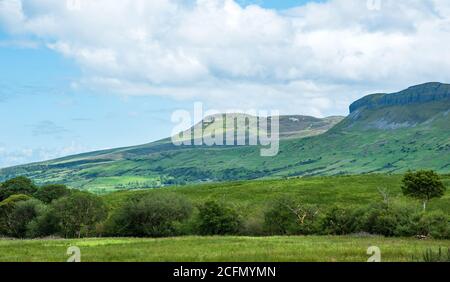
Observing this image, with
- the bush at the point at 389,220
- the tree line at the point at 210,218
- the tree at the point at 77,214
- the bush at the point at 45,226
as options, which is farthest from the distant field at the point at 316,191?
the bush at the point at 389,220

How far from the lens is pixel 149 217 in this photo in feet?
267

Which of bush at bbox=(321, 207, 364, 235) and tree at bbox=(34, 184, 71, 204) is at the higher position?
tree at bbox=(34, 184, 71, 204)

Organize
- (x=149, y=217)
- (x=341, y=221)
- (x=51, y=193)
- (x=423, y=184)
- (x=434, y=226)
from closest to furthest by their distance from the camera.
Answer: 1. (x=434, y=226)
2. (x=341, y=221)
3. (x=149, y=217)
4. (x=423, y=184)
5. (x=51, y=193)

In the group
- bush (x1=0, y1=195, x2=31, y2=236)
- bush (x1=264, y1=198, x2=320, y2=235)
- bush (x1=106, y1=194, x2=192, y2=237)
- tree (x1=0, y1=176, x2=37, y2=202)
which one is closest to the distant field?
tree (x1=0, y1=176, x2=37, y2=202)

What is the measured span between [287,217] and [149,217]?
20.6m

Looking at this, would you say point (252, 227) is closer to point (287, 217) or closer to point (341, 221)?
point (287, 217)

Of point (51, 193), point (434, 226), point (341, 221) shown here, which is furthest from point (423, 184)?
point (51, 193)

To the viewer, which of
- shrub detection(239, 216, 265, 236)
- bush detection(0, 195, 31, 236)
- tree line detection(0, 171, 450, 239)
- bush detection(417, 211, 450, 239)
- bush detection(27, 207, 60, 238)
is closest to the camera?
bush detection(417, 211, 450, 239)

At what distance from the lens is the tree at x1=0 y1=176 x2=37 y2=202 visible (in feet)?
427

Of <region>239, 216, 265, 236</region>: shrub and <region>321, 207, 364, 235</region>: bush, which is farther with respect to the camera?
<region>239, 216, 265, 236</region>: shrub

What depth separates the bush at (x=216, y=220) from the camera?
79125mm

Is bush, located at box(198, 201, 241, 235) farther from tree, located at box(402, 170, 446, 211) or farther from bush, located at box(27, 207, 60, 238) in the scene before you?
tree, located at box(402, 170, 446, 211)

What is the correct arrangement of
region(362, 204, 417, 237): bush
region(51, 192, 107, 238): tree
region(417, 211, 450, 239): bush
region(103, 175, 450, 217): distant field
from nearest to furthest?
region(417, 211, 450, 239): bush, region(362, 204, 417, 237): bush, region(51, 192, 107, 238): tree, region(103, 175, 450, 217): distant field
